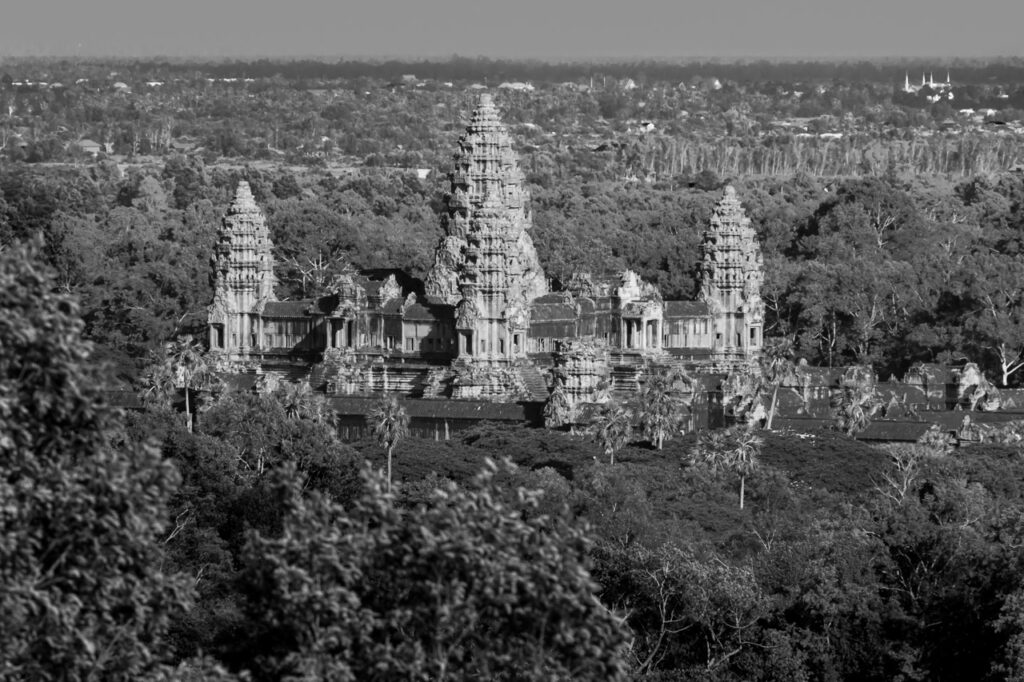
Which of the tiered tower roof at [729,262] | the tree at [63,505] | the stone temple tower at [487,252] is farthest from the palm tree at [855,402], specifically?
the tree at [63,505]

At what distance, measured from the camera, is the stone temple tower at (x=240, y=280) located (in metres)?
103

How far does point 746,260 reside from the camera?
104688 mm

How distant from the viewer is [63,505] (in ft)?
94.4

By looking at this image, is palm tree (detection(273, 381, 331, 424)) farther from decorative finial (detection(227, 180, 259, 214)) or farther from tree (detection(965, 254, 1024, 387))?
tree (detection(965, 254, 1024, 387))

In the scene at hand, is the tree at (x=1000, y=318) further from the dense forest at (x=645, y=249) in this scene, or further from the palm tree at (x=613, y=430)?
the palm tree at (x=613, y=430)

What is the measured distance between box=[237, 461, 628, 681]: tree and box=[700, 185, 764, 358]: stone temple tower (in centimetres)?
7084

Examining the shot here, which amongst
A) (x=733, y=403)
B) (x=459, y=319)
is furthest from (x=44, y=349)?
(x=459, y=319)

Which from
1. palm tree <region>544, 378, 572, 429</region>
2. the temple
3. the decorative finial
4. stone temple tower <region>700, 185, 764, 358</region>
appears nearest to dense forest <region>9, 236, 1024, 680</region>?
palm tree <region>544, 378, 572, 429</region>

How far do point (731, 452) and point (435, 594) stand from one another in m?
43.4

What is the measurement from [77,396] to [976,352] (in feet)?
253

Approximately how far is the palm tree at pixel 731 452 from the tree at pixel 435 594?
38.6m

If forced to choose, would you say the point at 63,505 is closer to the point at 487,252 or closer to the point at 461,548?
the point at 461,548

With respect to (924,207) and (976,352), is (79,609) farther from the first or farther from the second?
(924,207)

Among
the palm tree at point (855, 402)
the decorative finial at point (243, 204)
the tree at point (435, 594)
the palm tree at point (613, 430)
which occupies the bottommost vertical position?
the palm tree at point (855, 402)
